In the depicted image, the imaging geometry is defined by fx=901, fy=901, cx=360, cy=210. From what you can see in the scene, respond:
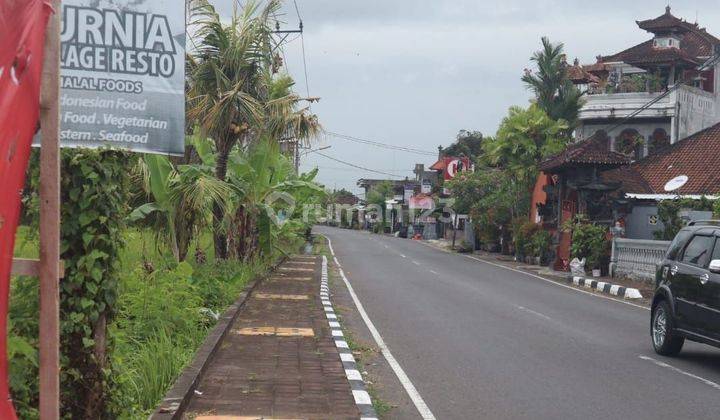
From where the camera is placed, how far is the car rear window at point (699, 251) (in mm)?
11672

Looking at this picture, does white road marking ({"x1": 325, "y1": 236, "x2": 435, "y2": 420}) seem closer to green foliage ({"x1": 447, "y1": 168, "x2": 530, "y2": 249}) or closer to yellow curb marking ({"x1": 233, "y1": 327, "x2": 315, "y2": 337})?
yellow curb marking ({"x1": 233, "y1": 327, "x2": 315, "y2": 337})

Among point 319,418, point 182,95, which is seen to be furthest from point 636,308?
point 182,95

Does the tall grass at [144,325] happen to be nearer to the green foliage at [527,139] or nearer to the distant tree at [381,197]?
→ the green foliage at [527,139]

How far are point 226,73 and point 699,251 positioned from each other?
10.7m

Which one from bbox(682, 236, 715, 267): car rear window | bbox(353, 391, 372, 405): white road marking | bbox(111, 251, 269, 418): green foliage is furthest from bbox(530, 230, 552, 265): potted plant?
bbox(353, 391, 372, 405): white road marking

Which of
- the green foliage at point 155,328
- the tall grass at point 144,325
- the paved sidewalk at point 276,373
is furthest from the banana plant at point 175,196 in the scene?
the paved sidewalk at point 276,373

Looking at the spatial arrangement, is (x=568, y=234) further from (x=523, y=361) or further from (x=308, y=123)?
(x=523, y=361)

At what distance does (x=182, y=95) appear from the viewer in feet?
20.5

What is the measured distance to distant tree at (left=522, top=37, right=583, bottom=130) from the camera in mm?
40812

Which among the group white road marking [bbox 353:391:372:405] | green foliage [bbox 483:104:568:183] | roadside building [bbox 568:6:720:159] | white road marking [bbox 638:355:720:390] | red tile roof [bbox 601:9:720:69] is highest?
red tile roof [bbox 601:9:720:69]

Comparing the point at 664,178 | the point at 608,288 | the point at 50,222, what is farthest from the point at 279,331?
the point at 664,178

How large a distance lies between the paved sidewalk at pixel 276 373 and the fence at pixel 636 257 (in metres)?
12.3

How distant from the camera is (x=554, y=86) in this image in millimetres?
41438

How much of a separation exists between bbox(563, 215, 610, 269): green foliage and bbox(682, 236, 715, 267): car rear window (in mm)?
18085
